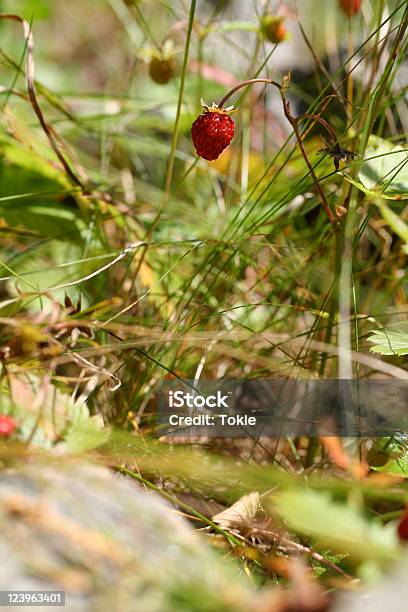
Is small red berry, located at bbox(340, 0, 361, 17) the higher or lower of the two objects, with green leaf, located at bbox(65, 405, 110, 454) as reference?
higher

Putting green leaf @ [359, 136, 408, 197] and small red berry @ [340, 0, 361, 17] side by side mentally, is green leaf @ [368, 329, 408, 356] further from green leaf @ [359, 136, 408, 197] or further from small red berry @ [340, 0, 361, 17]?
small red berry @ [340, 0, 361, 17]

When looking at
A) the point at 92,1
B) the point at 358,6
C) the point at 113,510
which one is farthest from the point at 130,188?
the point at 92,1

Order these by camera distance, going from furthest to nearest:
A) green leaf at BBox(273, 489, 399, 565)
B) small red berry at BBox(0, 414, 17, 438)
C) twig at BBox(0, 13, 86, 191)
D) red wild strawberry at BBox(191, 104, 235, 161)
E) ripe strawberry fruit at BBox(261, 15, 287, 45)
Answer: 1. ripe strawberry fruit at BBox(261, 15, 287, 45)
2. twig at BBox(0, 13, 86, 191)
3. red wild strawberry at BBox(191, 104, 235, 161)
4. small red berry at BBox(0, 414, 17, 438)
5. green leaf at BBox(273, 489, 399, 565)

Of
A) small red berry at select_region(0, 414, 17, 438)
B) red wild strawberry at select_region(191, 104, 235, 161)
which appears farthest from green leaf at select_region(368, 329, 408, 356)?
small red berry at select_region(0, 414, 17, 438)

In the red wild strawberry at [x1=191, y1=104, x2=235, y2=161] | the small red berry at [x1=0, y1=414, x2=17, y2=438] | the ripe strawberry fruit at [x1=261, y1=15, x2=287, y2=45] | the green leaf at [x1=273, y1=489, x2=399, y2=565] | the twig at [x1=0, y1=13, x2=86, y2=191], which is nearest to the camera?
the green leaf at [x1=273, y1=489, x2=399, y2=565]

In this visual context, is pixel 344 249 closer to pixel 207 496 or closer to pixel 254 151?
pixel 207 496

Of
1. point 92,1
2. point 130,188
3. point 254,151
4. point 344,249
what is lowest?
point 344,249

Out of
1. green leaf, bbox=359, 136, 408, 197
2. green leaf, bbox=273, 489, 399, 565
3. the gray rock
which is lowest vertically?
the gray rock
